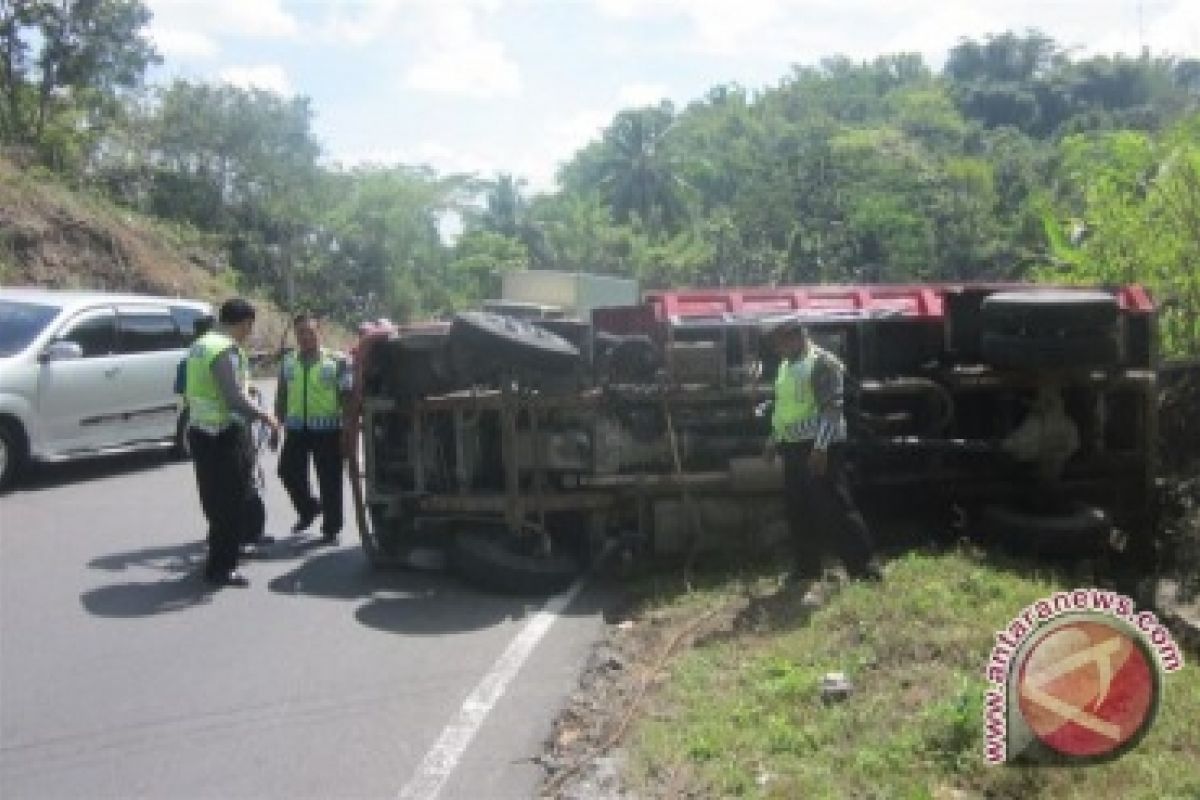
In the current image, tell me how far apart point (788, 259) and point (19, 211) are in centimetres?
4274

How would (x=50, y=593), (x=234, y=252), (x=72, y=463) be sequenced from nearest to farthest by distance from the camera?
1. (x=50, y=593)
2. (x=72, y=463)
3. (x=234, y=252)

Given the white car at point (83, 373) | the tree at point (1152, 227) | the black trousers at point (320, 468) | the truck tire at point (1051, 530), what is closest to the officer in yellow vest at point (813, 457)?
the truck tire at point (1051, 530)

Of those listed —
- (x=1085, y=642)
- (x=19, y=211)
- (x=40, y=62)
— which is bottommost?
(x=1085, y=642)

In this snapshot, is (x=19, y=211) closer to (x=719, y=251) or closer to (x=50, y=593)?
(x=50, y=593)

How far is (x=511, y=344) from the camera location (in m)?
7.52

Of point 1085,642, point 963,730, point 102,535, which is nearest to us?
point 1085,642

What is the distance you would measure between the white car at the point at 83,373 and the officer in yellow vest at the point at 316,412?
3226 millimetres

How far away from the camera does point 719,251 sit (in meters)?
66.9

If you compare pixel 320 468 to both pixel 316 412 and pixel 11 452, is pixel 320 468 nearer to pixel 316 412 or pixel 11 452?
pixel 316 412

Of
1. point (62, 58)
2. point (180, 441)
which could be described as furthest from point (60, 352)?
point (62, 58)

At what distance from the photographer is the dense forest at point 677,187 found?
13.7 m

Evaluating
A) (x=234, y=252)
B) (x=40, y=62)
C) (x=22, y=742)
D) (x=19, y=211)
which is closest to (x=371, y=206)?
(x=234, y=252)

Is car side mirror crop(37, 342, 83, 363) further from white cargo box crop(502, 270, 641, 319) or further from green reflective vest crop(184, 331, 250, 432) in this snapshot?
white cargo box crop(502, 270, 641, 319)

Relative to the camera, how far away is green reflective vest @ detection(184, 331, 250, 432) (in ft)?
25.2
